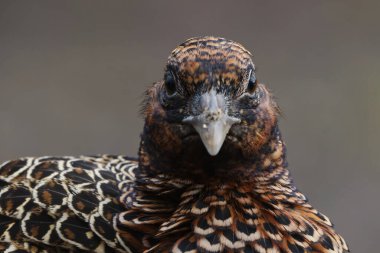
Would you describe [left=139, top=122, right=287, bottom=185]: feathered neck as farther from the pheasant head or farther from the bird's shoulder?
the bird's shoulder

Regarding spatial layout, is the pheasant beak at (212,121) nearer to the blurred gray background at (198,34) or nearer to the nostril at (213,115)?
the nostril at (213,115)

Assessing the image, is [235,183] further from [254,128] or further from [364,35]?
[364,35]

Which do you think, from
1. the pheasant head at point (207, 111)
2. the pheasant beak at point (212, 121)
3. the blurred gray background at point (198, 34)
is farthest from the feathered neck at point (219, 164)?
the blurred gray background at point (198, 34)

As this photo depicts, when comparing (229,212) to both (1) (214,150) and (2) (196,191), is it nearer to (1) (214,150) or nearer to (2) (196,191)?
(2) (196,191)

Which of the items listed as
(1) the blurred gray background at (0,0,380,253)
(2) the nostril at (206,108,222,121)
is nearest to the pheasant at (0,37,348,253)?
(2) the nostril at (206,108,222,121)

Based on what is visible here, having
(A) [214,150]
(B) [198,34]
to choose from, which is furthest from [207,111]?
(B) [198,34]

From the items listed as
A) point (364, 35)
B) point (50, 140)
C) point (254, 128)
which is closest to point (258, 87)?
point (254, 128)

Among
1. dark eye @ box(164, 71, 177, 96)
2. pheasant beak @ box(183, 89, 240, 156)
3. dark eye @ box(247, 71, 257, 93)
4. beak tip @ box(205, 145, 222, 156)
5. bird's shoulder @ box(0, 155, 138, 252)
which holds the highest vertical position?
dark eye @ box(247, 71, 257, 93)

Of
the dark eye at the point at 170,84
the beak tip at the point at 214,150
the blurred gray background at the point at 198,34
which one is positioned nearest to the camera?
the beak tip at the point at 214,150
